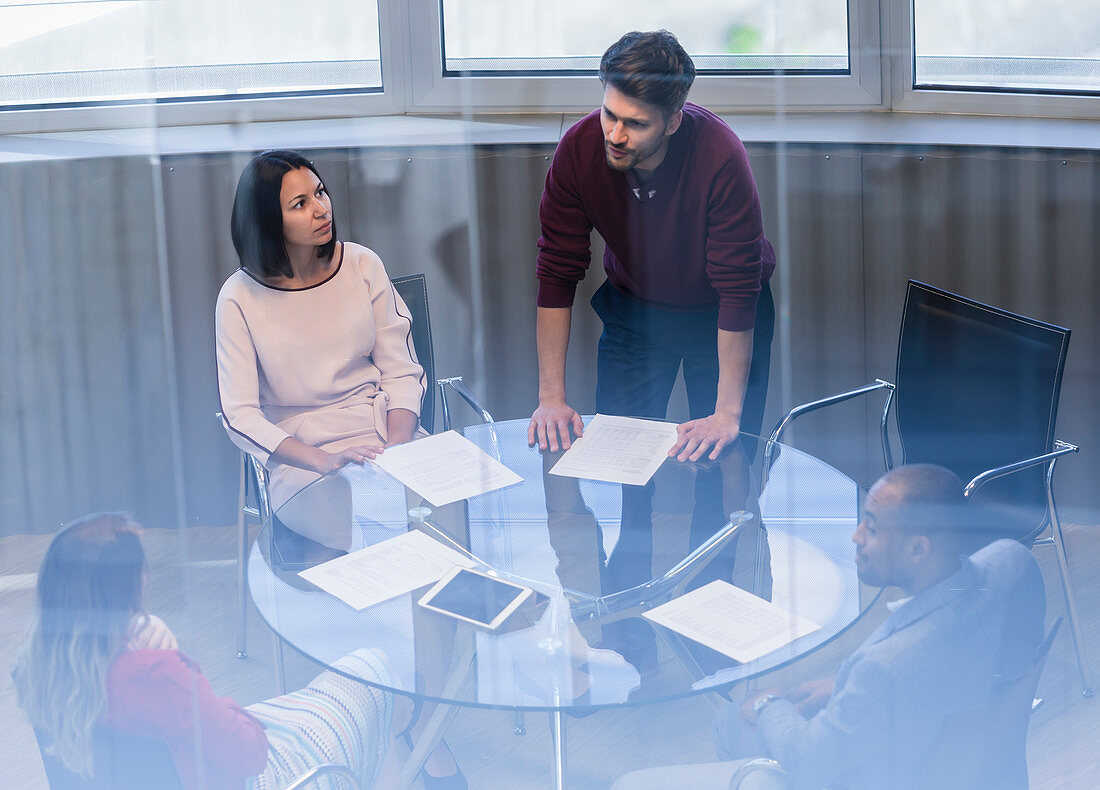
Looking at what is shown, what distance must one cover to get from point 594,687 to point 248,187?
96 cm

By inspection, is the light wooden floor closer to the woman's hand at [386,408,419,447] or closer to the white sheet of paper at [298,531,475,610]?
the white sheet of paper at [298,531,475,610]

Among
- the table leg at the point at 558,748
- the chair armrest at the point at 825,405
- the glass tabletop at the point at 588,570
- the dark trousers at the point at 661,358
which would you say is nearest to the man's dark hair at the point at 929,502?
the glass tabletop at the point at 588,570

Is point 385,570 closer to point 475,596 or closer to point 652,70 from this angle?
point 475,596

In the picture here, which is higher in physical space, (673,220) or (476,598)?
(673,220)

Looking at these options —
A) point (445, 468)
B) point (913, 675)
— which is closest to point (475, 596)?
point (445, 468)

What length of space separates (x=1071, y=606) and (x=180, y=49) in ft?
5.31

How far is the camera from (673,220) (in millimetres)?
1539

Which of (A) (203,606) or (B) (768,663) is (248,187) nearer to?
(A) (203,606)

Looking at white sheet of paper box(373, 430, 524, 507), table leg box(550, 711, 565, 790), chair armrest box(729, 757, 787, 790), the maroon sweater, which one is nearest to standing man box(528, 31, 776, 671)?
the maroon sweater

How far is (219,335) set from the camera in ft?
5.16

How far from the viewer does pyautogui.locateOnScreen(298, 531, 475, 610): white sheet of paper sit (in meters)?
1.12

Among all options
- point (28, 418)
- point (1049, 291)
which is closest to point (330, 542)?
point (28, 418)

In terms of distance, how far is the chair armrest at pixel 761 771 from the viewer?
0.94 meters

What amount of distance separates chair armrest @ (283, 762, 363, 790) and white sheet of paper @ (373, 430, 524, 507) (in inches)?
15.2
